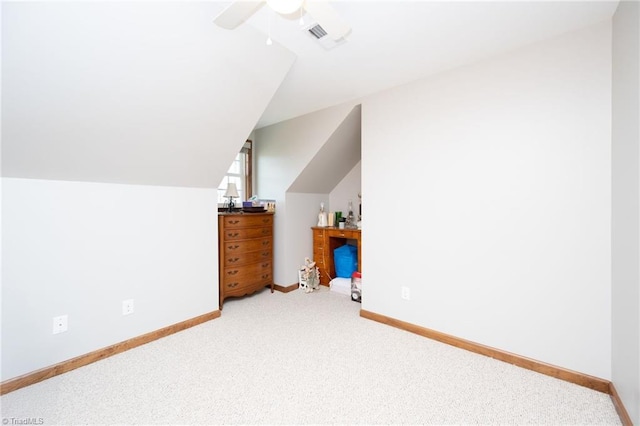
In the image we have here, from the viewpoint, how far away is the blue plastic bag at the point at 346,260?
12.0ft

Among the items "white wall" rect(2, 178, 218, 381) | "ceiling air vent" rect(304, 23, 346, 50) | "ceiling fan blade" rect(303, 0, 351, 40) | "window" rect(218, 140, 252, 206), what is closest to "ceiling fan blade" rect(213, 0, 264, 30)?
"ceiling fan blade" rect(303, 0, 351, 40)

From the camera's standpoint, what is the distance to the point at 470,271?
2133mm

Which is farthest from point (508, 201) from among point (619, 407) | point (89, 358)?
point (89, 358)

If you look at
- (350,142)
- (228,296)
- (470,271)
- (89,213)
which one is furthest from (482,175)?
(89,213)

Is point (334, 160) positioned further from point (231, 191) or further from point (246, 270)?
point (246, 270)

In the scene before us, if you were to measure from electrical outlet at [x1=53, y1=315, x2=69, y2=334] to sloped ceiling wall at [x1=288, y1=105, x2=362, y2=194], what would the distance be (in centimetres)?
239

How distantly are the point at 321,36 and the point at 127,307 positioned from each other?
2495mm

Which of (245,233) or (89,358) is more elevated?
(245,233)

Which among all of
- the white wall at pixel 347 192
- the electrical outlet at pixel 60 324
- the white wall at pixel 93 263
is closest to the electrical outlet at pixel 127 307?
the white wall at pixel 93 263

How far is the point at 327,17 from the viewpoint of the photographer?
1217mm

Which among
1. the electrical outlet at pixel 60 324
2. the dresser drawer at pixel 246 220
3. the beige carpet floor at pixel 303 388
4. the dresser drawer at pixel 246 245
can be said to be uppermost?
the dresser drawer at pixel 246 220

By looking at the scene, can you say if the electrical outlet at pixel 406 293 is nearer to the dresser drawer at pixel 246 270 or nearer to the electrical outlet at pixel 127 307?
the dresser drawer at pixel 246 270

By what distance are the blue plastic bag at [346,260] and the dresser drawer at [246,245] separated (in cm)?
96

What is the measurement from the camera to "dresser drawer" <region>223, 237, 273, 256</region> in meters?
2.98
